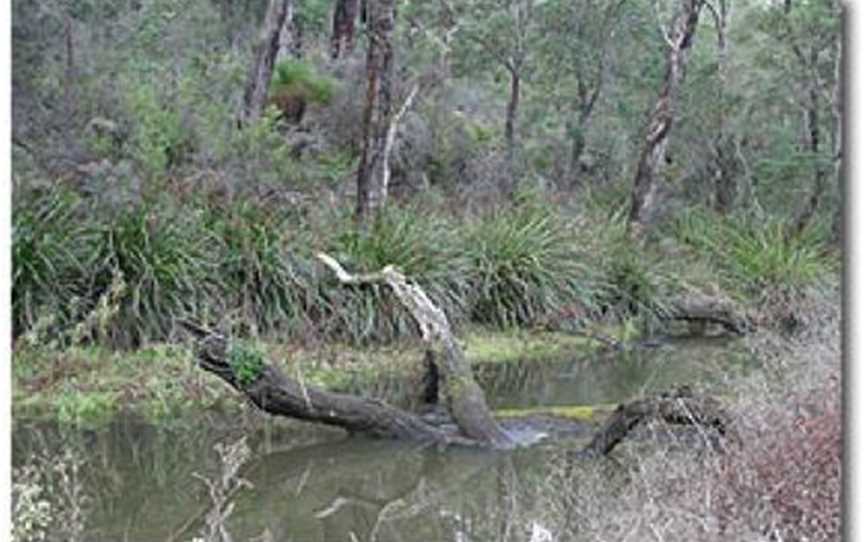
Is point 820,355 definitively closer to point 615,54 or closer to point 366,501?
point 366,501

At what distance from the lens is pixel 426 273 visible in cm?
1103

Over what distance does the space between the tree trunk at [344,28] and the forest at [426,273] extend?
35 millimetres

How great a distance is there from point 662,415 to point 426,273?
4.73 meters

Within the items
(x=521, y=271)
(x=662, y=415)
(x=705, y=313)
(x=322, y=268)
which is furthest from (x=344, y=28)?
(x=662, y=415)

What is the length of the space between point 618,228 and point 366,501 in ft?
25.5

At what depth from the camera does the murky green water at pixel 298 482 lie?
5992 millimetres

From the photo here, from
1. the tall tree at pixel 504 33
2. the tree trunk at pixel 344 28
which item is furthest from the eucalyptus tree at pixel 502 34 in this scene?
the tree trunk at pixel 344 28

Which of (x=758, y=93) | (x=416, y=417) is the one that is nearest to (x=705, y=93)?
(x=758, y=93)

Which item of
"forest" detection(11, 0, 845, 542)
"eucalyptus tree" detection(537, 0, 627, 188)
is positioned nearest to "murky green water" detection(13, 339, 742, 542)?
"forest" detection(11, 0, 845, 542)

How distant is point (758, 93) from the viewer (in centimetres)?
1739

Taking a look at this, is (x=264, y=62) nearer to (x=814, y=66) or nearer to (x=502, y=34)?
(x=502, y=34)

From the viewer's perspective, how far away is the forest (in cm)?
593

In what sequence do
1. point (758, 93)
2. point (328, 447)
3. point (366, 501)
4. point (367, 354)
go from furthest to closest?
point (758, 93)
point (367, 354)
point (328, 447)
point (366, 501)

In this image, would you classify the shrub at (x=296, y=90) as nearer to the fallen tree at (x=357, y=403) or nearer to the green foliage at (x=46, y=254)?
the green foliage at (x=46, y=254)
